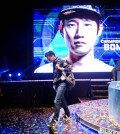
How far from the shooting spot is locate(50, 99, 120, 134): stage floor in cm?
711

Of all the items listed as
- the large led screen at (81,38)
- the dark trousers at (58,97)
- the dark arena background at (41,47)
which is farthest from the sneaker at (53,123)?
the large led screen at (81,38)

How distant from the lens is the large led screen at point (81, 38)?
531 inches

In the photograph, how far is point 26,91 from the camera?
12695mm

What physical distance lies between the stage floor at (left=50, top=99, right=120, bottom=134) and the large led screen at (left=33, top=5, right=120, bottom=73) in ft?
13.2

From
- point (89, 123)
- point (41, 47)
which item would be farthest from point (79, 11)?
point (89, 123)

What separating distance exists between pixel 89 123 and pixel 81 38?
21.3ft

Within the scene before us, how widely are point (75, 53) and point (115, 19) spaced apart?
2261 mm

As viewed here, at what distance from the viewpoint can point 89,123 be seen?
7582 mm

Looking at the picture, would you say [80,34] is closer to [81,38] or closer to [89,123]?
[81,38]

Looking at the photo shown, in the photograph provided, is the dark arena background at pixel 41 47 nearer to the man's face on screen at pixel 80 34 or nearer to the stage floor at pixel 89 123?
the man's face on screen at pixel 80 34

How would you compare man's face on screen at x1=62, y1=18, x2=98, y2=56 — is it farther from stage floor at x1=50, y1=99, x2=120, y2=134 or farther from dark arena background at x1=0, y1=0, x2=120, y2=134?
stage floor at x1=50, y1=99, x2=120, y2=134

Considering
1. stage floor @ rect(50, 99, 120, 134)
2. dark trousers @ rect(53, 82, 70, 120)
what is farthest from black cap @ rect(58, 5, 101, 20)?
dark trousers @ rect(53, 82, 70, 120)

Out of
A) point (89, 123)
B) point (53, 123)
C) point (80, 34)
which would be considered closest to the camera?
point (89, 123)

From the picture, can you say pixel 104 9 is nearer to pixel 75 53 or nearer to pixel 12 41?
pixel 75 53
